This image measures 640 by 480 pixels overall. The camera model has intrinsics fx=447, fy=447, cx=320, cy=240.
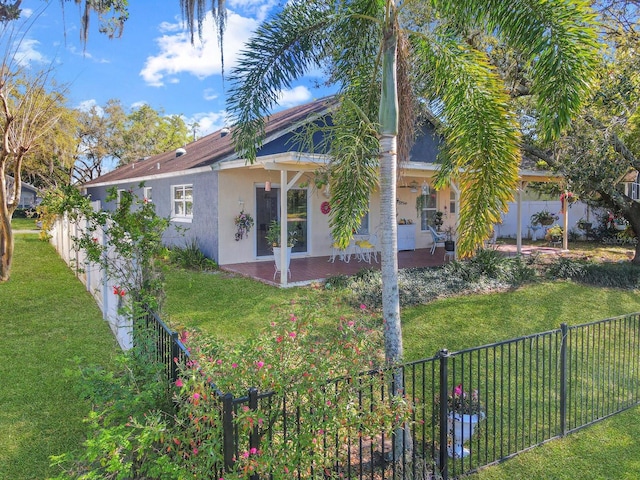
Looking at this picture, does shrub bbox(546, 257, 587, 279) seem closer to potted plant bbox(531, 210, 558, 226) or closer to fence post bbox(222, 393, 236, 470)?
potted plant bbox(531, 210, 558, 226)

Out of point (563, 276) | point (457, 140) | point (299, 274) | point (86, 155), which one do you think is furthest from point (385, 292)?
point (86, 155)

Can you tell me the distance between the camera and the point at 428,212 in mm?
17906

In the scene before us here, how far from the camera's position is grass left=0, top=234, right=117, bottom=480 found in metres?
3.87

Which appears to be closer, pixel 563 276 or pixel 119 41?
pixel 119 41

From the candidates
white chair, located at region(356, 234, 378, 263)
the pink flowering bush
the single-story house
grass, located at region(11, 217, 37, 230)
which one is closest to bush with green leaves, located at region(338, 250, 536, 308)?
the single-story house

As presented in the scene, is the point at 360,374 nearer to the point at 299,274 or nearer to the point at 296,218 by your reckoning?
the point at 299,274

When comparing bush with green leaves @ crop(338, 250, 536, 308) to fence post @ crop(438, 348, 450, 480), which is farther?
bush with green leaves @ crop(338, 250, 536, 308)

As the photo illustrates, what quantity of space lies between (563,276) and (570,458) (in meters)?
8.56

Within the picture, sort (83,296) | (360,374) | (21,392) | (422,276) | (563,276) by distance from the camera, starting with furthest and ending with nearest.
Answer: (563,276) < (422,276) < (83,296) < (21,392) < (360,374)

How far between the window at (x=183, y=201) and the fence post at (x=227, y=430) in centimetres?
1251

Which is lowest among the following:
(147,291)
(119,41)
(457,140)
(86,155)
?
(147,291)

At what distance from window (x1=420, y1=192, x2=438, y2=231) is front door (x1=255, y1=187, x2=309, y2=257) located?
567 centimetres

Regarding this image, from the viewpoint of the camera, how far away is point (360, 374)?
123 inches

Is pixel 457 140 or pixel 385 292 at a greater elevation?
pixel 457 140
